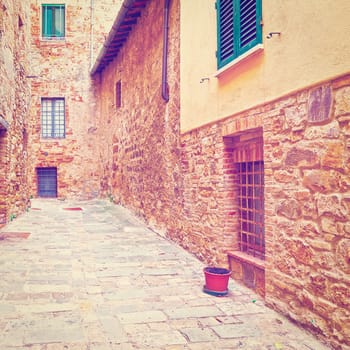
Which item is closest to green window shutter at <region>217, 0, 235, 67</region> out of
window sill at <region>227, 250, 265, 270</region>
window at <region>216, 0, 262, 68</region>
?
window at <region>216, 0, 262, 68</region>

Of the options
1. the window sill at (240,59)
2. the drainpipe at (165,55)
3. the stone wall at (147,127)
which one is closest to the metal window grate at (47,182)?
the stone wall at (147,127)

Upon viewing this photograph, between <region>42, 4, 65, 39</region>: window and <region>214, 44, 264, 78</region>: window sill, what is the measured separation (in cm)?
1268

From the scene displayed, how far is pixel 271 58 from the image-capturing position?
370cm

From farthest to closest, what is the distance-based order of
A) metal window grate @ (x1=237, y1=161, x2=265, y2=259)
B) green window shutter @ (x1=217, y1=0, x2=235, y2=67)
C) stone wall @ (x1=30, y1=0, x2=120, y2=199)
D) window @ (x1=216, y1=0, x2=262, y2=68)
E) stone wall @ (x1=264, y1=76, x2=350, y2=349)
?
1. stone wall @ (x1=30, y1=0, x2=120, y2=199)
2. green window shutter @ (x1=217, y1=0, x2=235, y2=67)
3. metal window grate @ (x1=237, y1=161, x2=265, y2=259)
4. window @ (x1=216, y1=0, x2=262, y2=68)
5. stone wall @ (x1=264, y1=76, x2=350, y2=349)

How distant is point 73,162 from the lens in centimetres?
1555

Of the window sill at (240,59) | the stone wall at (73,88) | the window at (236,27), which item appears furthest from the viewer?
the stone wall at (73,88)

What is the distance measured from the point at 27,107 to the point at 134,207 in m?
4.07

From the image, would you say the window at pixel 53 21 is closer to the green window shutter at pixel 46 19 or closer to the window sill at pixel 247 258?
the green window shutter at pixel 46 19

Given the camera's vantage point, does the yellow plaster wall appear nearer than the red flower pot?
Yes

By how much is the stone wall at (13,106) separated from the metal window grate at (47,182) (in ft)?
16.2

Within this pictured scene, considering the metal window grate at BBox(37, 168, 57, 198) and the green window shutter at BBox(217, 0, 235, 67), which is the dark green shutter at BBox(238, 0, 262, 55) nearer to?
the green window shutter at BBox(217, 0, 235, 67)

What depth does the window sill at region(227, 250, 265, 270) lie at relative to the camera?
408 centimetres

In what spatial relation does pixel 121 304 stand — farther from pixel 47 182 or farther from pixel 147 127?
pixel 47 182

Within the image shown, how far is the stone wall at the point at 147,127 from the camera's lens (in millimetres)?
6941
